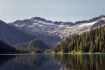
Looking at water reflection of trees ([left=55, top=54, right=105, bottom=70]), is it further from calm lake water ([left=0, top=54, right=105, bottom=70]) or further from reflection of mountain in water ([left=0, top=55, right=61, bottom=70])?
reflection of mountain in water ([left=0, top=55, right=61, bottom=70])

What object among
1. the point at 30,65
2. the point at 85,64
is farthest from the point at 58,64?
the point at 85,64

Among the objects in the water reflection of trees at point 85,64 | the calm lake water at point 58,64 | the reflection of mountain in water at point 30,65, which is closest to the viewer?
the water reflection of trees at point 85,64

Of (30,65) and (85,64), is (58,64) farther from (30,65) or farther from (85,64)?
(85,64)

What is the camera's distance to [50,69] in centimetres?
8175

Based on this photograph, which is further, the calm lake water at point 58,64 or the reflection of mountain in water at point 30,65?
the reflection of mountain in water at point 30,65

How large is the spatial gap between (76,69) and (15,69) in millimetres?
16679

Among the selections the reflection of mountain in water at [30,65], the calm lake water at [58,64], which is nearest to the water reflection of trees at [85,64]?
the calm lake water at [58,64]

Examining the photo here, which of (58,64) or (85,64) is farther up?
(85,64)

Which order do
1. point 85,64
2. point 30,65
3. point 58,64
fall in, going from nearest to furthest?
point 85,64, point 58,64, point 30,65

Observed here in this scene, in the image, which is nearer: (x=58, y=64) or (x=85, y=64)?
(x=85, y=64)

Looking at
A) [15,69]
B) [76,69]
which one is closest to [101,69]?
[76,69]

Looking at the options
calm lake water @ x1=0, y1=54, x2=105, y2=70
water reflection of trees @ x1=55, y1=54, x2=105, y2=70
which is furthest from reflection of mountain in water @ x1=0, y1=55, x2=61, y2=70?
water reflection of trees @ x1=55, y1=54, x2=105, y2=70

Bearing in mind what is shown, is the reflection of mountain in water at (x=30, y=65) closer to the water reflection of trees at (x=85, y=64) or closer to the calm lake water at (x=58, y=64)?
the calm lake water at (x=58, y=64)

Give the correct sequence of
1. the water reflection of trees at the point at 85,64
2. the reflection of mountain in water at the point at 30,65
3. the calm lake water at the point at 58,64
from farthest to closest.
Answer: the reflection of mountain in water at the point at 30,65 → the calm lake water at the point at 58,64 → the water reflection of trees at the point at 85,64
